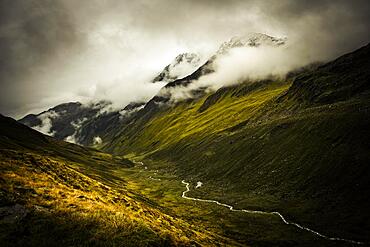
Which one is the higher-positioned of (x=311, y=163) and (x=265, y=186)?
(x=311, y=163)

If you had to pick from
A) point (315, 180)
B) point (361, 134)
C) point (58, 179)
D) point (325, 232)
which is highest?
point (361, 134)

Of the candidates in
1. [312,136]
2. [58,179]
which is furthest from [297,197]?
[58,179]

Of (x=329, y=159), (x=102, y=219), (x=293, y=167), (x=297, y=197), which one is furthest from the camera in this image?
(x=293, y=167)

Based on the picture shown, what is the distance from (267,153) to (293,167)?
2427cm

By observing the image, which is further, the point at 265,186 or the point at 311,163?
the point at 265,186

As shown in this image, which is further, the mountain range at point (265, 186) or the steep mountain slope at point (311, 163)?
the steep mountain slope at point (311, 163)

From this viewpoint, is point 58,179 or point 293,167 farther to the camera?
point 293,167

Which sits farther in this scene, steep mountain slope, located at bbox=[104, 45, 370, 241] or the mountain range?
steep mountain slope, located at bbox=[104, 45, 370, 241]

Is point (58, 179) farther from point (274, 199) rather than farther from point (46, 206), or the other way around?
point (274, 199)

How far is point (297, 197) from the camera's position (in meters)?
103

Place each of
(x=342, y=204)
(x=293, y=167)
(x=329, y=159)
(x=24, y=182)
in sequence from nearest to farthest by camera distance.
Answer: (x=24, y=182), (x=342, y=204), (x=329, y=159), (x=293, y=167)

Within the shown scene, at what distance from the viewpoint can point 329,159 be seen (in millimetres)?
110688

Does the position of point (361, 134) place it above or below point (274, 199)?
above

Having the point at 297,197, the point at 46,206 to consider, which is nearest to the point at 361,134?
the point at 297,197
